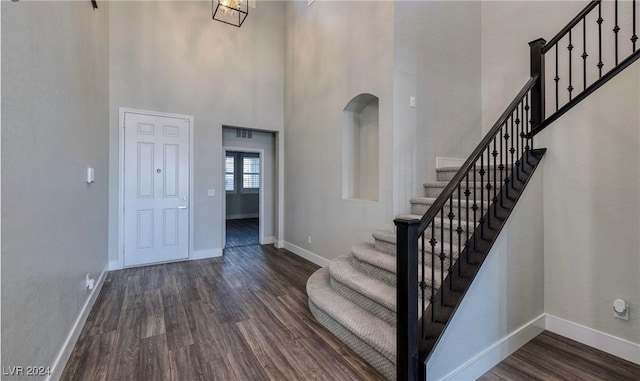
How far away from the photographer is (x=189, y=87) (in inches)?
187

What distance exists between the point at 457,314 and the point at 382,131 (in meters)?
2.16

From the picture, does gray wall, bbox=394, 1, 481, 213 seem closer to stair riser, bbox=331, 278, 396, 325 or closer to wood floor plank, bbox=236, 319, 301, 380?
stair riser, bbox=331, 278, 396, 325

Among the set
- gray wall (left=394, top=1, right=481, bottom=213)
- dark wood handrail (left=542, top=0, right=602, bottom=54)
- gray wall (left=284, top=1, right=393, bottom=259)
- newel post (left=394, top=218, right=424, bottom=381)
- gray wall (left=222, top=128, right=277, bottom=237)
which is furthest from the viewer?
gray wall (left=222, top=128, right=277, bottom=237)

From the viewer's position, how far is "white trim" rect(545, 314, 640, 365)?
213 cm

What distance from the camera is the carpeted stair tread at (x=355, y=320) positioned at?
1929 millimetres

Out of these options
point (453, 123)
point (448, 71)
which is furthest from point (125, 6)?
point (453, 123)

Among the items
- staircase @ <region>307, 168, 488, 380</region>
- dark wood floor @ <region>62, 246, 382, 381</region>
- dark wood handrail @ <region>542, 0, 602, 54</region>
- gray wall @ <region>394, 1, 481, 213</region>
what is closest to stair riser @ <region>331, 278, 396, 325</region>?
staircase @ <region>307, 168, 488, 380</region>

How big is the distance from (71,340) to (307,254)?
3.11 m

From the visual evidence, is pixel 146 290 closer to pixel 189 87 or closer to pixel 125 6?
pixel 189 87

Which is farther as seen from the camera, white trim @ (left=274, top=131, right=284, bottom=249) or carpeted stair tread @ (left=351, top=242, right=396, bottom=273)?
white trim @ (left=274, top=131, right=284, bottom=249)

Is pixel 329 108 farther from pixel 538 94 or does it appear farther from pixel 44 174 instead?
pixel 44 174

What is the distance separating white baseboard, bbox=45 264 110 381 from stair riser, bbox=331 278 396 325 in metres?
2.13

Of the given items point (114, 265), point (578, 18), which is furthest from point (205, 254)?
point (578, 18)

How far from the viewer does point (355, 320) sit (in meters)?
2.24
